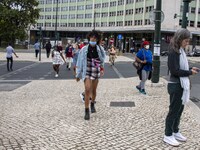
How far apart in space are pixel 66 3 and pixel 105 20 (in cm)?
2212

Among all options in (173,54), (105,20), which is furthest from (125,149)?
(105,20)

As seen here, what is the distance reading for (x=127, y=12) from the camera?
7962 centimetres

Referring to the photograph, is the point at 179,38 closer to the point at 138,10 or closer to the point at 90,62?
the point at 90,62

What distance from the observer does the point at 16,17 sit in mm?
64438

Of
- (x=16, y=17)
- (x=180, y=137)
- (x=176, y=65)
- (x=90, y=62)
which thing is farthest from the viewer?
(x=16, y=17)

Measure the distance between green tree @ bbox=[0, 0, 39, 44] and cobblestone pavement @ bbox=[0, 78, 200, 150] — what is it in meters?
55.7

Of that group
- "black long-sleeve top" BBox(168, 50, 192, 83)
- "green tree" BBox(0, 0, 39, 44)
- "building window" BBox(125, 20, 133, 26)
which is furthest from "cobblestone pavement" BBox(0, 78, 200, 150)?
"building window" BBox(125, 20, 133, 26)

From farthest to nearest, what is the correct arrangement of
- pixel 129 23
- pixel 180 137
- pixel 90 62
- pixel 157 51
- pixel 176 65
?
1. pixel 129 23
2. pixel 157 51
3. pixel 90 62
4. pixel 180 137
5. pixel 176 65

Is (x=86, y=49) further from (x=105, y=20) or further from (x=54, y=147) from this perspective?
(x=105, y=20)

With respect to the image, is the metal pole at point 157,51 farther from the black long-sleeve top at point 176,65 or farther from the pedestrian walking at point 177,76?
the black long-sleeve top at point 176,65

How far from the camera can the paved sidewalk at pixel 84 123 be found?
527 centimetres

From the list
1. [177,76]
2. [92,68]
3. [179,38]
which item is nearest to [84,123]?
[92,68]

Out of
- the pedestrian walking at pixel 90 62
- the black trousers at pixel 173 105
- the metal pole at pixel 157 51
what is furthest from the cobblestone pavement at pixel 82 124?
the metal pole at pixel 157 51

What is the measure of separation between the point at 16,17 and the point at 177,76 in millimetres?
62053
